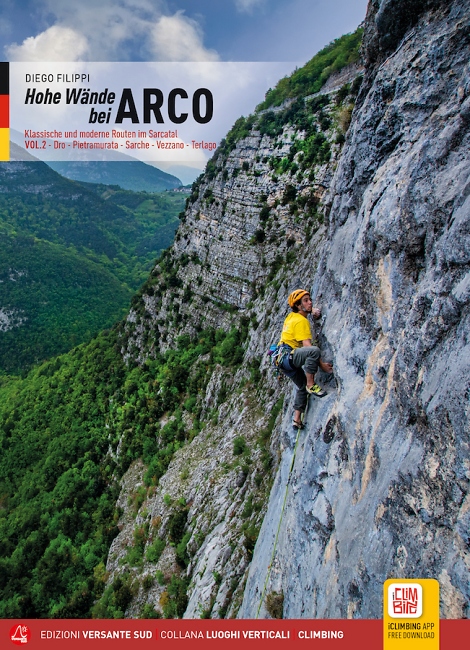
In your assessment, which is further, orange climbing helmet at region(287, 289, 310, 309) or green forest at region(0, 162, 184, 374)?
green forest at region(0, 162, 184, 374)

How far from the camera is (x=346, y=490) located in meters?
6.23

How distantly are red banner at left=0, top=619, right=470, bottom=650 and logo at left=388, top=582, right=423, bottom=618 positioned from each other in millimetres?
1020

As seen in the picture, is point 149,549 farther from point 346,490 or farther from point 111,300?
point 111,300

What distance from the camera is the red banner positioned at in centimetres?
623

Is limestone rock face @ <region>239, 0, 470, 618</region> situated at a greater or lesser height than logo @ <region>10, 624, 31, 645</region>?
greater

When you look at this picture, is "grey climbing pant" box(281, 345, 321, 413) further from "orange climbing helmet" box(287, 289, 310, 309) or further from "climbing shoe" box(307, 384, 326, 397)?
"orange climbing helmet" box(287, 289, 310, 309)

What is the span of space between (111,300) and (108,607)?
68.2 metres

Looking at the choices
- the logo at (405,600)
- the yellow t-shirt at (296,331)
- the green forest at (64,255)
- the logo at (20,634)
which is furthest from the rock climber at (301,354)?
the green forest at (64,255)

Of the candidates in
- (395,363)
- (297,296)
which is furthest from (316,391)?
(395,363)

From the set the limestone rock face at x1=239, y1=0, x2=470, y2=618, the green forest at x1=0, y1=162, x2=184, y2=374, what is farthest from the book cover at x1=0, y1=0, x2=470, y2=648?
the green forest at x1=0, y1=162, x2=184, y2=374

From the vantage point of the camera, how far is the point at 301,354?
7496 mm

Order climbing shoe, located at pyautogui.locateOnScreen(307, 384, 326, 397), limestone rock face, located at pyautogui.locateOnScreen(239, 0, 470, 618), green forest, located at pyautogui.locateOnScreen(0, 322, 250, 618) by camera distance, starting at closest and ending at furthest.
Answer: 1. limestone rock face, located at pyautogui.locateOnScreen(239, 0, 470, 618)
2. climbing shoe, located at pyautogui.locateOnScreen(307, 384, 326, 397)
3. green forest, located at pyautogui.locateOnScreen(0, 322, 250, 618)

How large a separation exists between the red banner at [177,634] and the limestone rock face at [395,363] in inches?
11.5

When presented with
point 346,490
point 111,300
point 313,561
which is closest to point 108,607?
point 313,561
